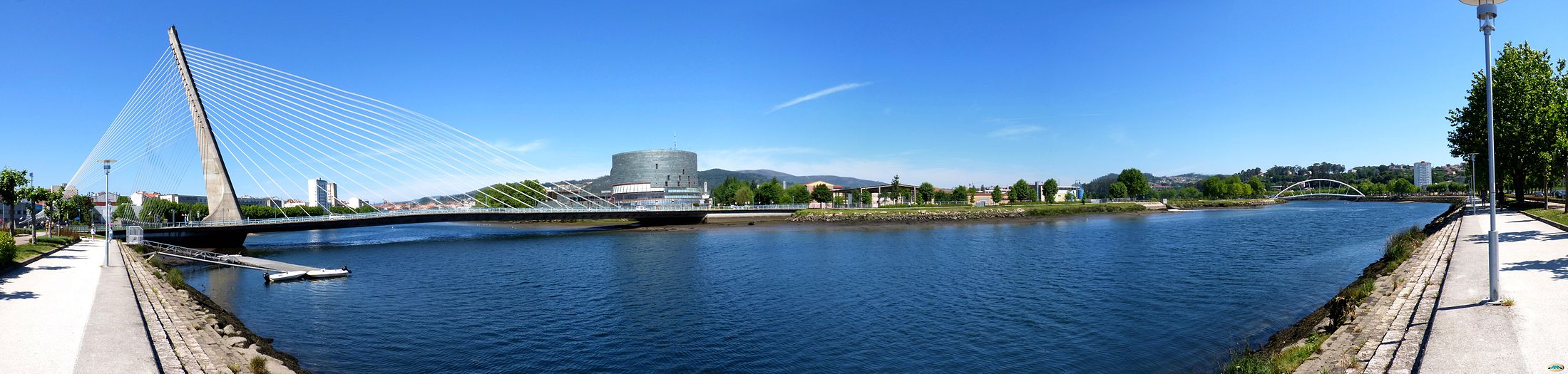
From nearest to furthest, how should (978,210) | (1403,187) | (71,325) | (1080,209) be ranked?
(71,325) < (978,210) < (1080,209) < (1403,187)

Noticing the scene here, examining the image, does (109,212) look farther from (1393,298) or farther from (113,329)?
(1393,298)

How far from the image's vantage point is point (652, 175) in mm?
158375

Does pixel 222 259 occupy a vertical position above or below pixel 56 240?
below

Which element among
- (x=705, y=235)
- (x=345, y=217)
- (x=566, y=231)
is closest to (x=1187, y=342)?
(x=705, y=235)

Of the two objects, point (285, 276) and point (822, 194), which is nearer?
point (285, 276)

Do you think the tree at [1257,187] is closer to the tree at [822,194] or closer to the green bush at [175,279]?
the tree at [822,194]

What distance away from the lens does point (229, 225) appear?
47.3 m

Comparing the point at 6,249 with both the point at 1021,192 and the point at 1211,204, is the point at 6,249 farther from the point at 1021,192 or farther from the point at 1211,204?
the point at 1211,204

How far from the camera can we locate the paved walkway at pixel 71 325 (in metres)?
9.55

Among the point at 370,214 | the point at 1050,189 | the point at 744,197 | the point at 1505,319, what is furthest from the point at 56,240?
the point at 1050,189

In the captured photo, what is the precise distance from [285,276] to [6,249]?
8.59m

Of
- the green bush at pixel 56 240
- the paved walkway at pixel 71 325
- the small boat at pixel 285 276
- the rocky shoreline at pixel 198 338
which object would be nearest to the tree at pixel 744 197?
the green bush at pixel 56 240

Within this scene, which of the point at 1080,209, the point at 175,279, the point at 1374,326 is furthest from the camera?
the point at 1080,209

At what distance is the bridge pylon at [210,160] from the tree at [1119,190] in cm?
14342
